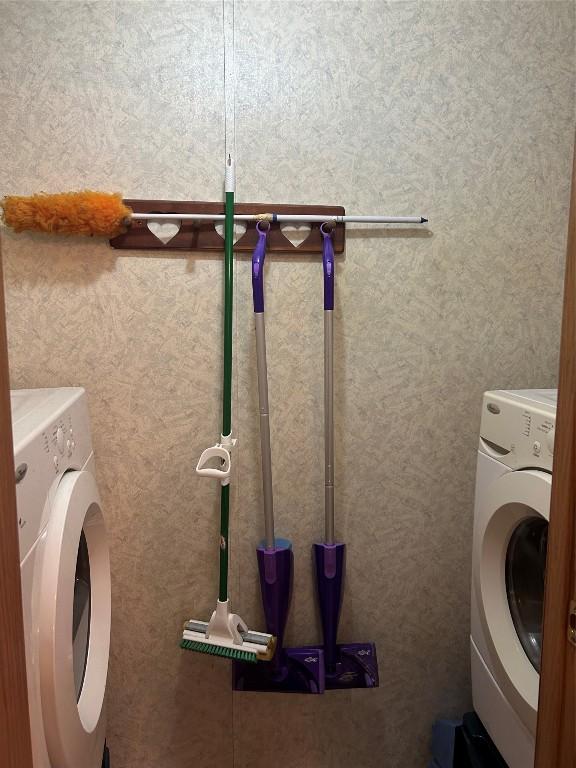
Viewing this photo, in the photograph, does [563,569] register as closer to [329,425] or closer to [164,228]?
[329,425]

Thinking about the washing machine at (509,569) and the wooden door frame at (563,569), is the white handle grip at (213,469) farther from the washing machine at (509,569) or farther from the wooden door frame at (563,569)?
the wooden door frame at (563,569)

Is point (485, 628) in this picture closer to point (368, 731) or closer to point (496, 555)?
point (496, 555)

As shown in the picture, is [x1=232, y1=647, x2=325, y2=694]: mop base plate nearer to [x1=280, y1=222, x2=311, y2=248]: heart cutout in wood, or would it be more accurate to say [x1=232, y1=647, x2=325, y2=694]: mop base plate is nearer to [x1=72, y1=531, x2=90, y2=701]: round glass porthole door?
[x1=72, y1=531, x2=90, y2=701]: round glass porthole door

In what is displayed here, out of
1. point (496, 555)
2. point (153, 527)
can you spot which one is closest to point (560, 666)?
point (496, 555)

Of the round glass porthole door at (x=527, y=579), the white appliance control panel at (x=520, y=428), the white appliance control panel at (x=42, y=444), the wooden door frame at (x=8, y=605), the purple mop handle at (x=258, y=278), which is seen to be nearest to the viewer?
the wooden door frame at (x=8, y=605)

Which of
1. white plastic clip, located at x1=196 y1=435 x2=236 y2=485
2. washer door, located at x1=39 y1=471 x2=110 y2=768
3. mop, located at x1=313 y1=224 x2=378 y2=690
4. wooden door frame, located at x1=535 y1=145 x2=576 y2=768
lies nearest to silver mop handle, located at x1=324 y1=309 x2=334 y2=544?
mop, located at x1=313 y1=224 x2=378 y2=690

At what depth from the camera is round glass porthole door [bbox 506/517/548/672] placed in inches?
43.9

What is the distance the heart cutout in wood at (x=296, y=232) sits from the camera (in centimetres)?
129

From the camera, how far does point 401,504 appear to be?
141 centimetres

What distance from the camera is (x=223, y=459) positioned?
4.03 feet

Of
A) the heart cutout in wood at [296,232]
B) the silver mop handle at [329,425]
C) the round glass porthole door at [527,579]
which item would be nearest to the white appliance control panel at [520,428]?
the round glass porthole door at [527,579]

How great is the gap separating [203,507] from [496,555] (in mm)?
672

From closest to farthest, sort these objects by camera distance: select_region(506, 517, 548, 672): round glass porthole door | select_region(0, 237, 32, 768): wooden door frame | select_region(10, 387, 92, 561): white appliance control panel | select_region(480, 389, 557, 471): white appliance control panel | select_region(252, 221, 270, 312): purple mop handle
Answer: select_region(0, 237, 32, 768): wooden door frame < select_region(10, 387, 92, 561): white appliance control panel < select_region(480, 389, 557, 471): white appliance control panel < select_region(506, 517, 548, 672): round glass porthole door < select_region(252, 221, 270, 312): purple mop handle

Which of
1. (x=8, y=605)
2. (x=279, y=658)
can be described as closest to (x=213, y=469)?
(x=279, y=658)
